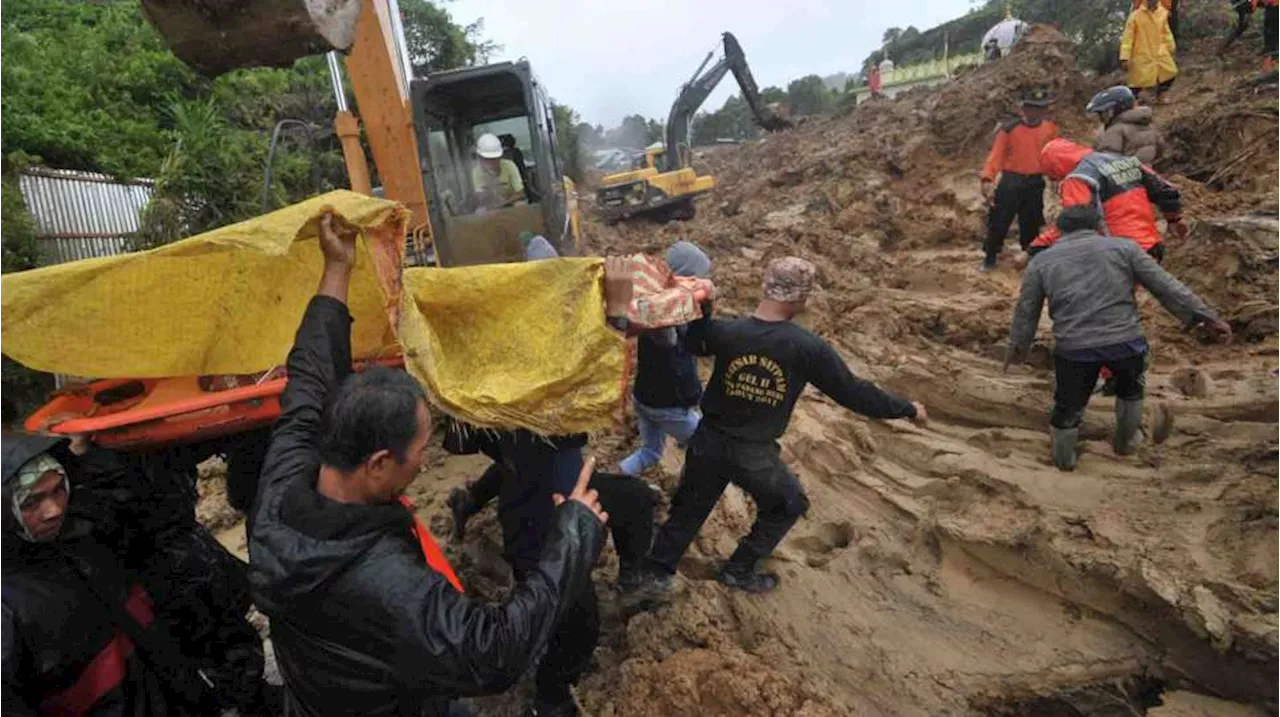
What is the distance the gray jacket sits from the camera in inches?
145

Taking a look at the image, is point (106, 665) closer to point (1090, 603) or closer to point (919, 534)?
point (919, 534)

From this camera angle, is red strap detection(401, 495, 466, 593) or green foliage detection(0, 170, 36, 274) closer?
red strap detection(401, 495, 466, 593)

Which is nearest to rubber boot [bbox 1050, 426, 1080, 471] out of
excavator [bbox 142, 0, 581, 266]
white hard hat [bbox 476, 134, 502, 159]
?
excavator [bbox 142, 0, 581, 266]

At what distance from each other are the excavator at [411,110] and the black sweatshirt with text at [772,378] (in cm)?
195

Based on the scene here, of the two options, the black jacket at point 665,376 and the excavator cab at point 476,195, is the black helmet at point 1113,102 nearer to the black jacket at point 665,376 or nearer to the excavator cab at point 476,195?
the black jacket at point 665,376

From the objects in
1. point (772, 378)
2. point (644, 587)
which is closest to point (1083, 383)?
point (772, 378)

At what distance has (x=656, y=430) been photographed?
3.97 m

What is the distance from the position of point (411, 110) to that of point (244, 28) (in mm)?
3494

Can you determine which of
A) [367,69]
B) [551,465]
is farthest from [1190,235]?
[367,69]

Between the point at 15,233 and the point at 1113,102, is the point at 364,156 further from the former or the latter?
the point at 1113,102

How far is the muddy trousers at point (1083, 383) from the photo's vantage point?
3.81m

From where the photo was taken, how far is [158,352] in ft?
7.25

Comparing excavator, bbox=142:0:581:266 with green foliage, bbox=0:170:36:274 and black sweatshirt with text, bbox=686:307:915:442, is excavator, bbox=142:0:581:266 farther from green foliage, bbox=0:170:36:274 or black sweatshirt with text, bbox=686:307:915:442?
green foliage, bbox=0:170:36:274

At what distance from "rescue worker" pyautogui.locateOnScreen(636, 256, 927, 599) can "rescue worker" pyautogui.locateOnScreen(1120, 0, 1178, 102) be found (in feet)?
26.0
